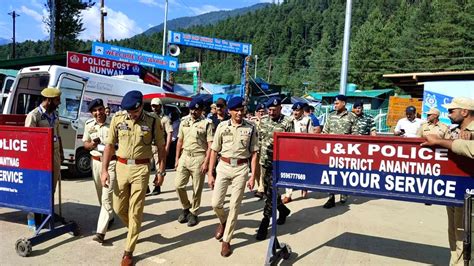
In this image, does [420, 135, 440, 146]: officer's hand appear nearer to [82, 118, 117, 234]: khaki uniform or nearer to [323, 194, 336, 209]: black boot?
[82, 118, 117, 234]: khaki uniform

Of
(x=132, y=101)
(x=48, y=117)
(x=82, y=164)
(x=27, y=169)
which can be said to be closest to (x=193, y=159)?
(x=132, y=101)

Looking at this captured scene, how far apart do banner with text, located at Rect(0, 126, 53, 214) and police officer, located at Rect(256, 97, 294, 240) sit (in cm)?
261

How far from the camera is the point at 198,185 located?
5754mm

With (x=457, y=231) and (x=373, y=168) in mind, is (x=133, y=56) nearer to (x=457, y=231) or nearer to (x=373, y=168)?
(x=373, y=168)

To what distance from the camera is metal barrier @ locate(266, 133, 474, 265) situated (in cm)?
353

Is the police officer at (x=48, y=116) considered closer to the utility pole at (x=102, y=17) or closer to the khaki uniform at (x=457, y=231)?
the khaki uniform at (x=457, y=231)

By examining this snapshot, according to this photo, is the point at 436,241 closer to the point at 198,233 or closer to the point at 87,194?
the point at 198,233

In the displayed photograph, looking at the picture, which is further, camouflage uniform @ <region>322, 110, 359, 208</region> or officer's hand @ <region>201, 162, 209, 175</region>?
camouflage uniform @ <region>322, 110, 359, 208</region>

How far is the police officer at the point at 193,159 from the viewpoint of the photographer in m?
5.73

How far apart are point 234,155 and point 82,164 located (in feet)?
18.5

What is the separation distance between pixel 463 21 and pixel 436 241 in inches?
1724

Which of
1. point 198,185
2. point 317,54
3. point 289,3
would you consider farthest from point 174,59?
point 289,3

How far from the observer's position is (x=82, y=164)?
9188 mm

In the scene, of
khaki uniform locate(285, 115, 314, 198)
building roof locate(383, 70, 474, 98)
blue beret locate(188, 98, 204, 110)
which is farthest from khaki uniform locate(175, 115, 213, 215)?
building roof locate(383, 70, 474, 98)
